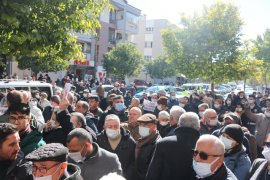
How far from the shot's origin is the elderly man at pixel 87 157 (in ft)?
12.3

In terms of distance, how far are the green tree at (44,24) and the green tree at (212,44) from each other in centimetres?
1138

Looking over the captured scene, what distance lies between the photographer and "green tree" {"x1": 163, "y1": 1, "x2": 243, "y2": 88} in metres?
18.6

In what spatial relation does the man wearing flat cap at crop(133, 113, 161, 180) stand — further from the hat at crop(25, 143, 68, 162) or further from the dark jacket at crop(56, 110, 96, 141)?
the hat at crop(25, 143, 68, 162)

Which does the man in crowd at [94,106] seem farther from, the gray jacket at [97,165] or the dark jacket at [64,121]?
the gray jacket at [97,165]

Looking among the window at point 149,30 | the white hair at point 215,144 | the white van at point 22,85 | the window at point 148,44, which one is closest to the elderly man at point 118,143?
the white hair at point 215,144

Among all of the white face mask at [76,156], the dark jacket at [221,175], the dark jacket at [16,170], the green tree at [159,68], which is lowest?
the dark jacket at [221,175]

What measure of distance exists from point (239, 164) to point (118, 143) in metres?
1.77

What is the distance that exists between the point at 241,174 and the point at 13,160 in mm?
2727

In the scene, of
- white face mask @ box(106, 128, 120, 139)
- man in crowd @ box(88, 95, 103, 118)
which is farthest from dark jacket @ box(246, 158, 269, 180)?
man in crowd @ box(88, 95, 103, 118)

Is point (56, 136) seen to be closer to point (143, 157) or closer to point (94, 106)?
point (143, 157)

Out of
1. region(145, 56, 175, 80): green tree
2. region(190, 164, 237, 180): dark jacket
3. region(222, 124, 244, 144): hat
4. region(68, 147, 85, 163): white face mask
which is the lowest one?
region(190, 164, 237, 180): dark jacket

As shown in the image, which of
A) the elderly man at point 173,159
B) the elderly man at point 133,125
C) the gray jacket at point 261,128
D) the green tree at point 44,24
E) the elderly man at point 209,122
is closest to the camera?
the elderly man at point 173,159

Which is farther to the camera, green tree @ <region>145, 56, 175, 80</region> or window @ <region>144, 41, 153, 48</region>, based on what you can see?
window @ <region>144, 41, 153, 48</region>

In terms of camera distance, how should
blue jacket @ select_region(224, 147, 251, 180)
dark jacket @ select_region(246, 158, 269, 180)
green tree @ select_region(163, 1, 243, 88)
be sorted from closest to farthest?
dark jacket @ select_region(246, 158, 269, 180), blue jacket @ select_region(224, 147, 251, 180), green tree @ select_region(163, 1, 243, 88)
